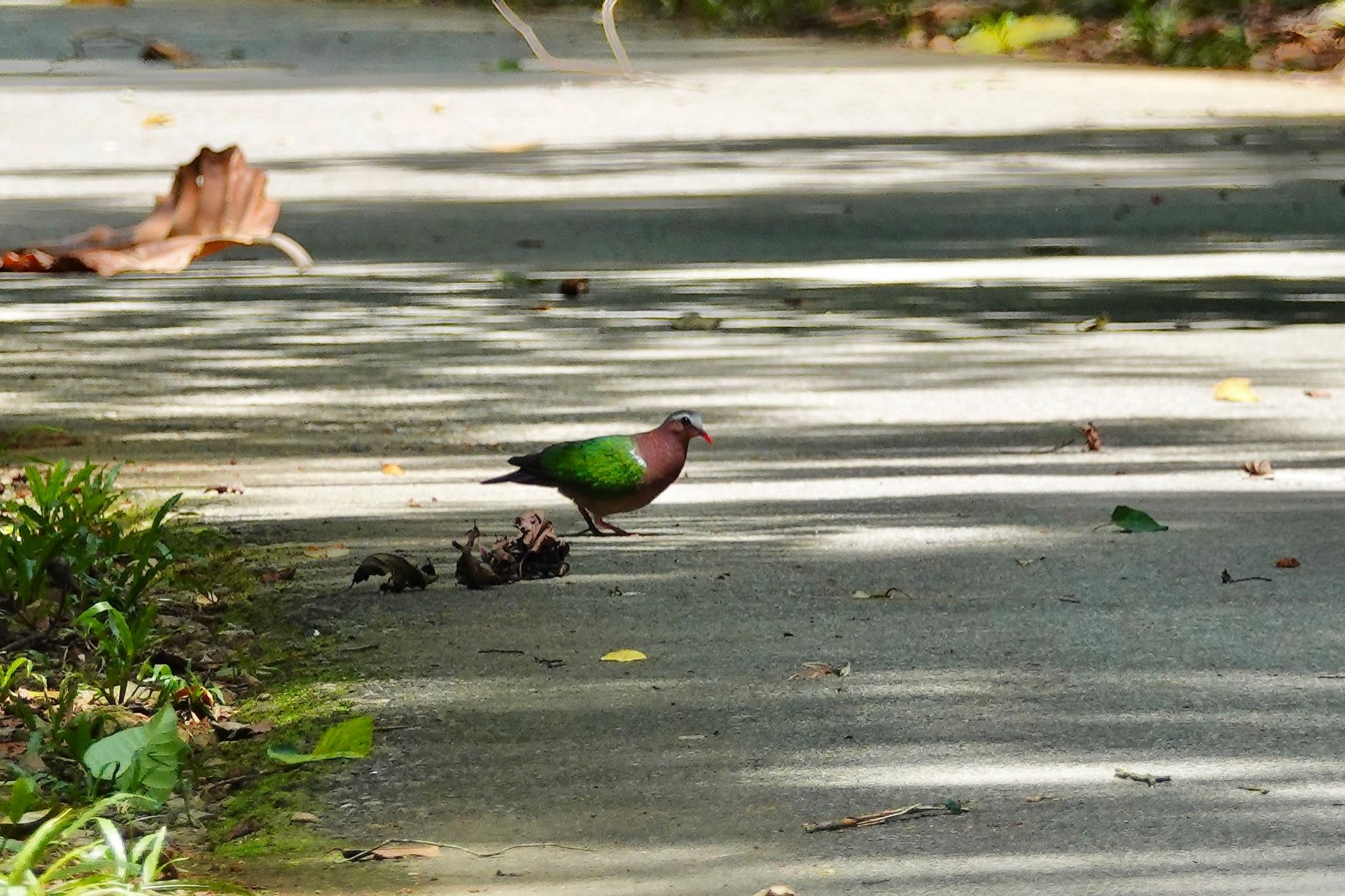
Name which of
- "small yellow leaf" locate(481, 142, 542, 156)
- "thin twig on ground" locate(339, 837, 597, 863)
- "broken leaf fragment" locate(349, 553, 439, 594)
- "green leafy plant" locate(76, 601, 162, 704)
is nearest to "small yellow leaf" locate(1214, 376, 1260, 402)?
"broken leaf fragment" locate(349, 553, 439, 594)

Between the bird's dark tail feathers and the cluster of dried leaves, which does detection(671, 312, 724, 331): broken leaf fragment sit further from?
the cluster of dried leaves

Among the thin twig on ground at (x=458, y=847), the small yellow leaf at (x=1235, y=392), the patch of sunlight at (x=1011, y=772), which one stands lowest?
the patch of sunlight at (x=1011, y=772)

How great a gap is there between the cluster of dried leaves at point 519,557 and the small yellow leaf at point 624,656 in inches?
21.3

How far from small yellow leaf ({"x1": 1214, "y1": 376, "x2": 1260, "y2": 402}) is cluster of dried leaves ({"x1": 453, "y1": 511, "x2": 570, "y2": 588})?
2.61 metres

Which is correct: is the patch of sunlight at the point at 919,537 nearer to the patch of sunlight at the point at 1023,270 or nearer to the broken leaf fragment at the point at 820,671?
the broken leaf fragment at the point at 820,671

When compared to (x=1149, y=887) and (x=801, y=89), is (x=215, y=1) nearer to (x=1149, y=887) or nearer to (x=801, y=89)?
(x=801, y=89)

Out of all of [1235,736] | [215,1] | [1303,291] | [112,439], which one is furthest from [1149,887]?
[215,1]

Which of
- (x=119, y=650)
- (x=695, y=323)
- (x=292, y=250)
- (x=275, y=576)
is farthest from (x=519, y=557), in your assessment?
(x=292, y=250)

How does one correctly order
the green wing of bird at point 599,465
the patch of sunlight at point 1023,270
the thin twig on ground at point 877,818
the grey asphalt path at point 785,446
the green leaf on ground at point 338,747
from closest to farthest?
the thin twig on ground at point 877,818 → the grey asphalt path at point 785,446 → the green leaf on ground at point 338,747 → the green wing of bird at point 599,465 → the patch of sunlight at point 1023,270

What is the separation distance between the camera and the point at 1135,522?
5.23 meters

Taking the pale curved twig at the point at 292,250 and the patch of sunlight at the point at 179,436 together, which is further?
the pale curved twig at the point at 292,250

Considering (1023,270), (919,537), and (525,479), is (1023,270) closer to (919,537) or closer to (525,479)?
(919,537)

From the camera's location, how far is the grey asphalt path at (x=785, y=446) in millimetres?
3529

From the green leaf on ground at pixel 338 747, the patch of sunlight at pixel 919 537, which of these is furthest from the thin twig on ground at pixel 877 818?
the patch of sunlight at pixel 919 537
